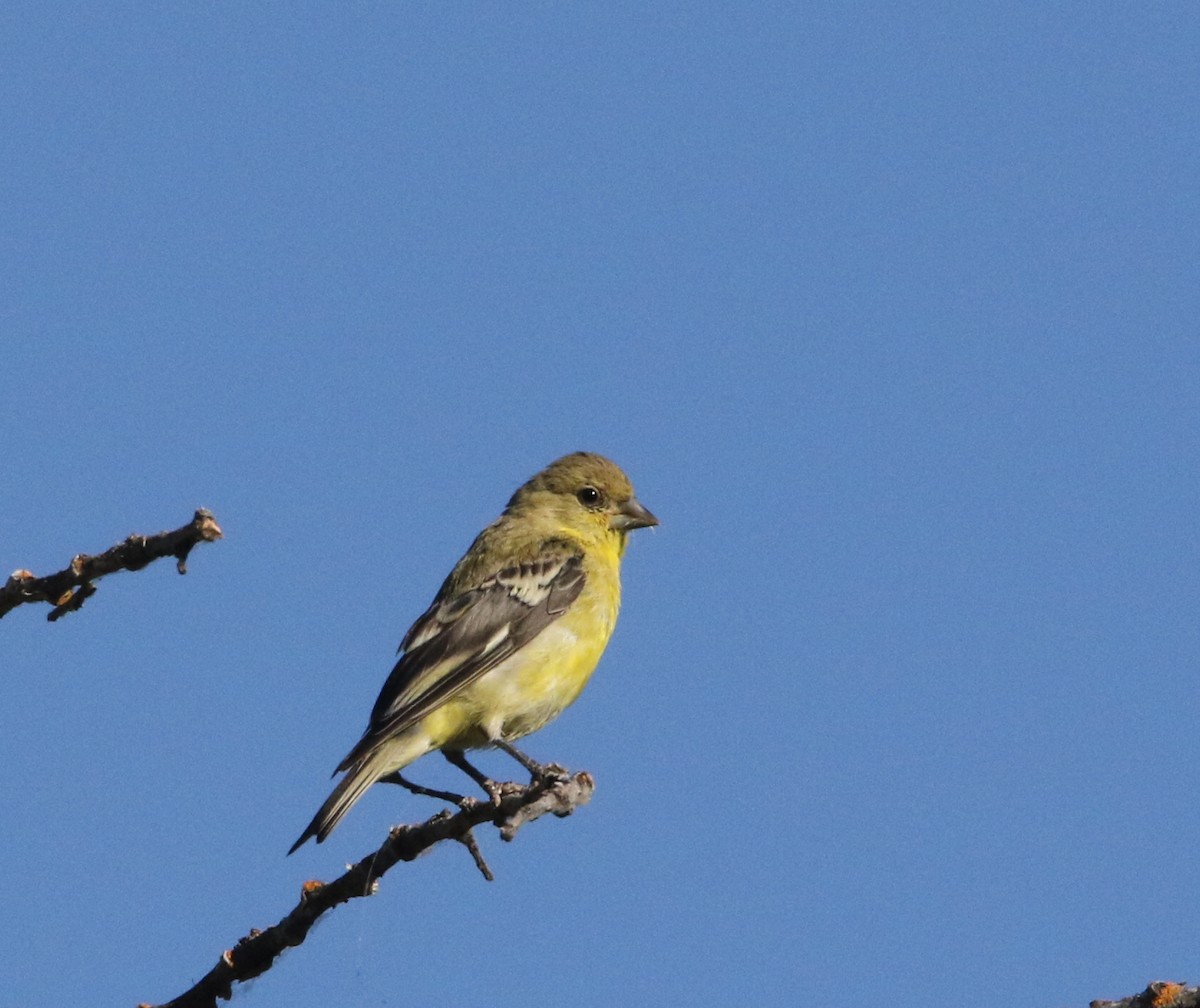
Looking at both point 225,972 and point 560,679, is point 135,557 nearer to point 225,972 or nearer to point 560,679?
point 225,972

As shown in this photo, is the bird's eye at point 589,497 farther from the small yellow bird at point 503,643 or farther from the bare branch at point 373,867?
the bare branch at point 373,867

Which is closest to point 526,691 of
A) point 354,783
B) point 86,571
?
point 354,783

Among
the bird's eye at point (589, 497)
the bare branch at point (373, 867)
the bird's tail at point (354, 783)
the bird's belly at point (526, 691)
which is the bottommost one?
the bare branch at point (373, 867)

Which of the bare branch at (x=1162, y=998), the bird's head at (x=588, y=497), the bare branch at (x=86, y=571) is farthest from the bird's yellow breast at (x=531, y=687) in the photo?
the bare branch at (x=1162, y=998)

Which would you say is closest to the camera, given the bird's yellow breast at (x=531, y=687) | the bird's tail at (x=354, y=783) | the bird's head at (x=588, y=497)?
the bird's tail at (x=354, y=783)

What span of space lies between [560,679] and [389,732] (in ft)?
3.87

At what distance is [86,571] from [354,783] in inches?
158

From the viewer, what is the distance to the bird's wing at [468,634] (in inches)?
319

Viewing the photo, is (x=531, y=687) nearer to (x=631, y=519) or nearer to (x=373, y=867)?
(x=631, y=519)

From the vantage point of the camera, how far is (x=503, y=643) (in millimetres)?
8625

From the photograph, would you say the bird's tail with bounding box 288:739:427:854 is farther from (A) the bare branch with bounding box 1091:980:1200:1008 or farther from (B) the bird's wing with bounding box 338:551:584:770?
(A) the bare branch with bounding box 1091:980:1200:1008

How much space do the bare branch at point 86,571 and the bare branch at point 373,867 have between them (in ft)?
4.08

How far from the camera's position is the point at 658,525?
10.3m

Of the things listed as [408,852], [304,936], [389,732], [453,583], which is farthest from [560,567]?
[304,936]
